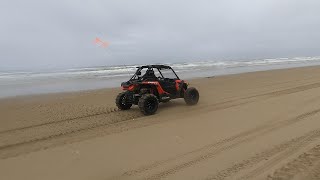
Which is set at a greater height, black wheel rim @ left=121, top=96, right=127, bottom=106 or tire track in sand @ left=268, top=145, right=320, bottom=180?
black wheel rim @ left=121, top=96, right=127, bottom=106

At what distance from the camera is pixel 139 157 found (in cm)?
585

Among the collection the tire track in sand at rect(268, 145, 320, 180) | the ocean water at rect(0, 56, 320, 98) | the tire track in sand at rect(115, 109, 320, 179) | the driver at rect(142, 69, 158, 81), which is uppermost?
the driver at rect(142, 69, 158, 81)

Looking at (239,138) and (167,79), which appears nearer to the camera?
(239,138)

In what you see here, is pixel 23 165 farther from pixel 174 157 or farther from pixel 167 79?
pixel 167 79

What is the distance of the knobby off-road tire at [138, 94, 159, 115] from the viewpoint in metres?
9.32

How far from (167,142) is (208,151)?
886 millimetres

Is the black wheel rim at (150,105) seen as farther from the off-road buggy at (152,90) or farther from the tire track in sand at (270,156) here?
the tire track in sand at (270,156)

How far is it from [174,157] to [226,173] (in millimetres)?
1022

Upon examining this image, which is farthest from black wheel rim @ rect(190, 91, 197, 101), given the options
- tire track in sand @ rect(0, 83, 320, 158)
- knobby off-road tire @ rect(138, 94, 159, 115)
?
knobby off-road tire @ rect(138, 94, 159, 115)

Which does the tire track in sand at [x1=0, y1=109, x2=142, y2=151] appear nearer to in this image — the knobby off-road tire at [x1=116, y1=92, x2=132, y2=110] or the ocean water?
the knobby off-road tire at [x1=116, y1=92, x2=132, y2=110]

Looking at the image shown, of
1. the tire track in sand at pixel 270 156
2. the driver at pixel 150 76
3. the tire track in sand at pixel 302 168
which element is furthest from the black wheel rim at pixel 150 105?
the tire track in sand at pixel 302 168

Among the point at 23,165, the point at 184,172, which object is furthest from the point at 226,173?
the point at 23,165

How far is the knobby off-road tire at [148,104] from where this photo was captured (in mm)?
9320

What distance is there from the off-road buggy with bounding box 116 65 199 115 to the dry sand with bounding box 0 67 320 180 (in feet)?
0.99
